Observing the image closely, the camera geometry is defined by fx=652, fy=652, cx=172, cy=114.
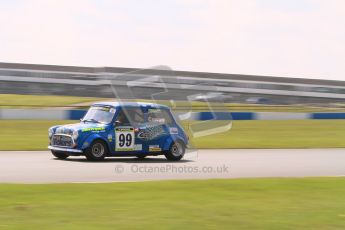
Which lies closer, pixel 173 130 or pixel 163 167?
pixel 163 167

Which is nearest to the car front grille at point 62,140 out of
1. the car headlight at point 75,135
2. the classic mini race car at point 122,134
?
the classic mini race car at point 122,134

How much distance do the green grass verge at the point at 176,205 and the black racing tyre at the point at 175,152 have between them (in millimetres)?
3964

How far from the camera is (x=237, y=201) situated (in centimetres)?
863

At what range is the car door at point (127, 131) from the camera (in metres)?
14.0

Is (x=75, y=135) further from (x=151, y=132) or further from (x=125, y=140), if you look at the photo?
(x=151, y=132)

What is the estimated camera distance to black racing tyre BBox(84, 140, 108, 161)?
13.8m

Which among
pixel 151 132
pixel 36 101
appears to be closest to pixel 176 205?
pixel 151 132

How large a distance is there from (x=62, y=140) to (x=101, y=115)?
3.44 ft

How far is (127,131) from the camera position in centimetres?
1403

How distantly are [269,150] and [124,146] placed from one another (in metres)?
6.24

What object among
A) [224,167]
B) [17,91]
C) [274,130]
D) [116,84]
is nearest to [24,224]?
[224,167]

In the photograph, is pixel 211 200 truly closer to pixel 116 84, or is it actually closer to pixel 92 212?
pixel 92 212

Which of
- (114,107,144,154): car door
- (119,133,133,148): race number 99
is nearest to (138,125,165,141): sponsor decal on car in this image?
(114,107,144,154): car door

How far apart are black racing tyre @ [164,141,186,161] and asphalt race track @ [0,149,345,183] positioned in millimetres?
200
